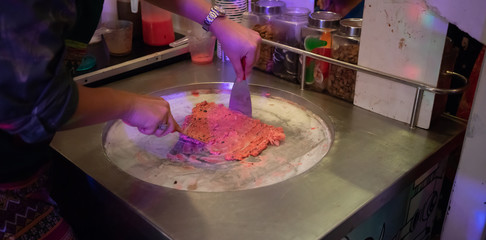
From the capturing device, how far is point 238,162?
33.8 inches

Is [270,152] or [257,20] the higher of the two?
[257,20]

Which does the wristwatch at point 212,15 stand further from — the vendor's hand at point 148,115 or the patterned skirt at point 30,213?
the patterned skirt at point 30,213

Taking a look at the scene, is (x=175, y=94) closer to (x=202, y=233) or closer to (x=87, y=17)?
(x=87, y=17)

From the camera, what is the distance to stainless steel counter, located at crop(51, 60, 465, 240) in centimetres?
66

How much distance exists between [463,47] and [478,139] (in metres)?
0.30

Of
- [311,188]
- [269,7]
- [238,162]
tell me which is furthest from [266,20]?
[311,188]

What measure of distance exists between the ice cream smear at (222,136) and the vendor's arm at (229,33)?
107 mm

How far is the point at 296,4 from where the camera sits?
3.86 feet

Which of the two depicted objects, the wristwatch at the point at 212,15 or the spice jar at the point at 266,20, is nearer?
the wristwatch at the point at 212,15

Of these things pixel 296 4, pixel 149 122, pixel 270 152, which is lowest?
pixel 270 152

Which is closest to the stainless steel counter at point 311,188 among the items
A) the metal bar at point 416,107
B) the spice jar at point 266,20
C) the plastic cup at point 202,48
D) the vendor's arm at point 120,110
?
the metal bar at point 416,107

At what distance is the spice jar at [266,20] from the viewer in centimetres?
113

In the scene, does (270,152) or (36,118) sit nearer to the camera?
(36,118)

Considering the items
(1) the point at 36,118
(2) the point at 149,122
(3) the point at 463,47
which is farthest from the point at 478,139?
(1) the point at 36,118
